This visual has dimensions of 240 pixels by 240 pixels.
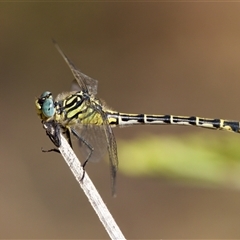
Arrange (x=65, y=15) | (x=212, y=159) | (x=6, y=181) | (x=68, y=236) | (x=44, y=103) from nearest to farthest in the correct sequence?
(x=212, y=159)
(x=44, y=103)
(x=68, y=236)
(x=6, y=181)
(x=65, y=15)

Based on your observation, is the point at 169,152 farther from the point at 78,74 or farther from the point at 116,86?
the point at 116,86

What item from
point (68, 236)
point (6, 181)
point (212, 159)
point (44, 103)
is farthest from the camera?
point (6, 181)

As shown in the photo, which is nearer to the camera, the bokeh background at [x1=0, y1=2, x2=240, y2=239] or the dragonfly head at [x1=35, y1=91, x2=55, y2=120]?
the dragonfly head at [x1=35, y1=91, x2=55, y2=120]

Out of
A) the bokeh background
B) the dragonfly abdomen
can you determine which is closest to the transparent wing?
the dragonfly abdomen

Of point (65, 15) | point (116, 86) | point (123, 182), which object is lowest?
point (123, 182)

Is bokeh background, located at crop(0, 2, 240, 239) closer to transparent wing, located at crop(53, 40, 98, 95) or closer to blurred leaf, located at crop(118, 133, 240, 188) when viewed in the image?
transparent wing, located at crop(53, 40, 98, 95)

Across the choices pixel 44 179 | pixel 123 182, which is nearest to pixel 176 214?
pixel 123 182

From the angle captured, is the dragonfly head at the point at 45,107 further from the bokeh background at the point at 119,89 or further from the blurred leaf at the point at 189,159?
the bokeh background at the point at 119,89
